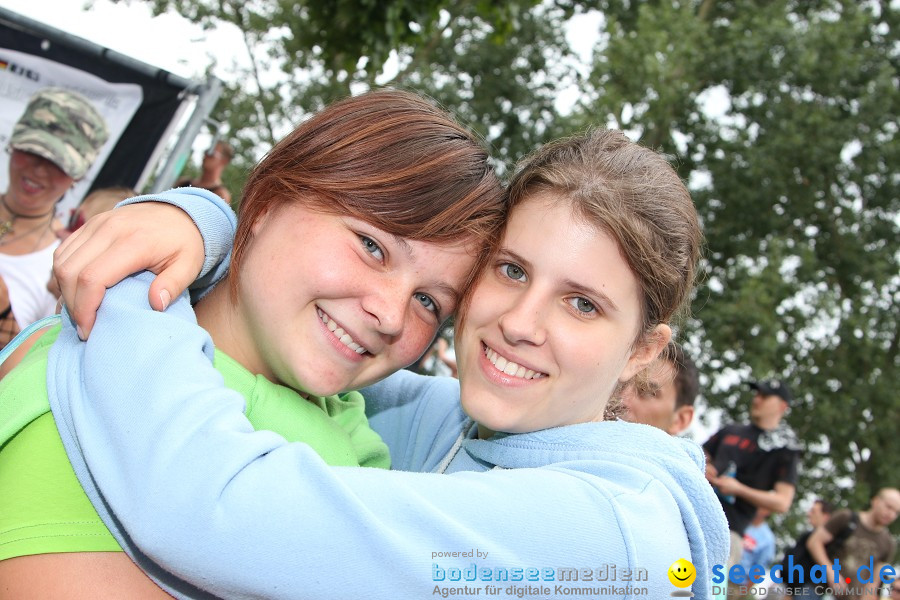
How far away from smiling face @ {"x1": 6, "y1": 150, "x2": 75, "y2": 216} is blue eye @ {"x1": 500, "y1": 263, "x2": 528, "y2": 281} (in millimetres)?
2962

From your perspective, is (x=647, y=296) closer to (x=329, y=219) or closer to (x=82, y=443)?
(x=329, y=219)

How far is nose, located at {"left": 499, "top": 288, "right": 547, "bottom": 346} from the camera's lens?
5.15 feet

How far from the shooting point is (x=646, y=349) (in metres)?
1.80

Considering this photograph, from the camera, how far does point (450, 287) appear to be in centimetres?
166

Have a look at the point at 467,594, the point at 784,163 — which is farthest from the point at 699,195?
the point at 467,594

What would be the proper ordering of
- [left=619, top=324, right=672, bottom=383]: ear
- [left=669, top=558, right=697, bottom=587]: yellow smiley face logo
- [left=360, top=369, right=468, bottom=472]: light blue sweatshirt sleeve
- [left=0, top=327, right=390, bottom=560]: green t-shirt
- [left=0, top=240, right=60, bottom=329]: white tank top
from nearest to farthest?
[left=0, top=327, right=390, bottom=560]: green t-shirt
[left=669, top=558, right=697, bottom=587]: yellow smiley face logo
[left=619, top=324, right=672, bottom=383]: ear
[left=360, top=369, right=468, bottom=472]: light blue sweatshirt sleeve
[left=0, top=240, right=60, bottom=329]: white tank top

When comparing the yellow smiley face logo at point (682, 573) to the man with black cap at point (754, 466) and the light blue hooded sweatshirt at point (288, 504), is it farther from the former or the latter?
the man with black cap at point (754, 466)

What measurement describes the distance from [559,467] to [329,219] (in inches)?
23.6

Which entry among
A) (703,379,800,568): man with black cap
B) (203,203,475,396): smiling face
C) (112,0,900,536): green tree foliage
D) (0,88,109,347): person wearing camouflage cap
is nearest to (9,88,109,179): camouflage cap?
(0,88,109,347): person wearing camouflage cap

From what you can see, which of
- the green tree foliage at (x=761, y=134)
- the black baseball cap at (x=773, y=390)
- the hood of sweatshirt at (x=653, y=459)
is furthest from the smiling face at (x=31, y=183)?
the green tree foliage at (x=761, y=134)

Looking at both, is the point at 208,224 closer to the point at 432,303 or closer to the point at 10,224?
the point at 432,303

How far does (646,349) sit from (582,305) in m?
0.27

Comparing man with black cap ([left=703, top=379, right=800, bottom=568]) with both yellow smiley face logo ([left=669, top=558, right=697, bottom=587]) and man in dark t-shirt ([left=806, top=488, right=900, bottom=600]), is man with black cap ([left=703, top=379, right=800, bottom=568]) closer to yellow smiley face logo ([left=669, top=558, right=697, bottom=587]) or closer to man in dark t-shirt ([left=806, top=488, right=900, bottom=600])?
man in dark t-shirt ([left=806, top=488, right=900, bottom=600])

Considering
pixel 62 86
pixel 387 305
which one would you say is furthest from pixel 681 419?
pixel 62 86
